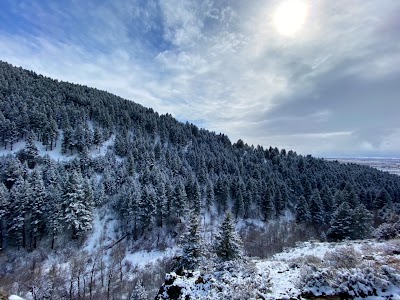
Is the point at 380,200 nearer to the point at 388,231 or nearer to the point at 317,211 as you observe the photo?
the point at 317,211

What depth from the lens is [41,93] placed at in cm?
11781

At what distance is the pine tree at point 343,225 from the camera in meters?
43.6

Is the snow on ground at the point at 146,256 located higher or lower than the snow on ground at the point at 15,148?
lower

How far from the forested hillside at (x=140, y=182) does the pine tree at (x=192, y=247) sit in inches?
565

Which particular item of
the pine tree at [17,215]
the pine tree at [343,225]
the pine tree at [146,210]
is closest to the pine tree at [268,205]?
the pine tree at [343,225]

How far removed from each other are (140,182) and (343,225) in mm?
61692

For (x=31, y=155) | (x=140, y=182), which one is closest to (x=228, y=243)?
(x=140, y=182)

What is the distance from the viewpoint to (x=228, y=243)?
24438 millimetres

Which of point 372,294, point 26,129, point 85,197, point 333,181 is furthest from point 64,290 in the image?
point 333,181

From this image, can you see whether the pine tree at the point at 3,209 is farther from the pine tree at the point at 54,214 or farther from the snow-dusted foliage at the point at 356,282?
the snow-dusted foliage at the point at 356,282

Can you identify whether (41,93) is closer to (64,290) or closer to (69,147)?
(69,147)

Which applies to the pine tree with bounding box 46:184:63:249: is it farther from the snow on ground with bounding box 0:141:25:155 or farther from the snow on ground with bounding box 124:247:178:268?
the snow on ground with bounding box 0:141:25:155

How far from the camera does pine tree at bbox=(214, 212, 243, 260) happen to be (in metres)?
24.1

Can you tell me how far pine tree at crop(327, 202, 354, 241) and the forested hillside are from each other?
0.63ft
